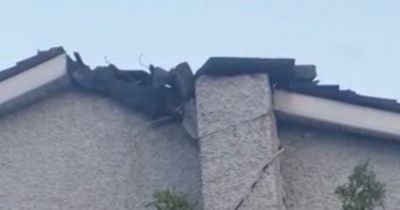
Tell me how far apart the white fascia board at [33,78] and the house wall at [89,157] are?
6.7 inches

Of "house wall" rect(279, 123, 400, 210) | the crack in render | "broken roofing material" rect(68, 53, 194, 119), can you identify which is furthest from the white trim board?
"broken roofing material" rect(68, 53, 194, 119)

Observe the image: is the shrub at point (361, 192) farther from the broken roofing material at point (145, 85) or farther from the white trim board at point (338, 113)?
the broken roofing material at point (145, 85)

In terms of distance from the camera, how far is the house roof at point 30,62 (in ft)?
26.0

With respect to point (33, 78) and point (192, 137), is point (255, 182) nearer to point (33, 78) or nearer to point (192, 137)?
point (192, 137)

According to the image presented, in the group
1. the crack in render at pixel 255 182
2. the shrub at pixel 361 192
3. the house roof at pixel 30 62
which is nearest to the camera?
the shrub at pixel 361 192

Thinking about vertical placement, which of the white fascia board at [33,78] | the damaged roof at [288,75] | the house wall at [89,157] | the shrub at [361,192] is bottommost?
the house wall at [89,157]

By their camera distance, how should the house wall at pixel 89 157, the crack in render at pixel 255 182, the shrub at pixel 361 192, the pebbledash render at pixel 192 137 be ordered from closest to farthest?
the shrub at pixel 361 192, the crack in render at pixel 255 182, the pebbledash render at pixel 192 137, the house wall at pixel 89 157

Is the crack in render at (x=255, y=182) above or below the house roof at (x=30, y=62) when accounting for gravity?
below

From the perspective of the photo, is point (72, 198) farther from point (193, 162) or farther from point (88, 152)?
point (193, 162)

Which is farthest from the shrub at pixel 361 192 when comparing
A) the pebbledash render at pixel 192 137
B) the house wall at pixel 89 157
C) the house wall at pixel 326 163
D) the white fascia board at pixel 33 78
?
the white fascia board at pixel 33 78

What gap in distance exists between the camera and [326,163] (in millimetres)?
7500

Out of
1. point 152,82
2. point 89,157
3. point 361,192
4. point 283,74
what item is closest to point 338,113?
point 283,74

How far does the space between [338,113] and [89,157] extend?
1.76 m

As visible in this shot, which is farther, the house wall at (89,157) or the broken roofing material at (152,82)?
the house wall at (89,157)
